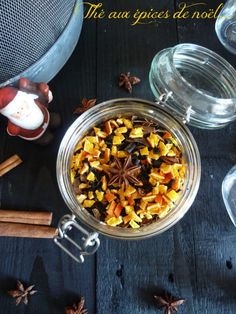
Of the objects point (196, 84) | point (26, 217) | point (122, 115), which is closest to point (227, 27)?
point (196, 84)

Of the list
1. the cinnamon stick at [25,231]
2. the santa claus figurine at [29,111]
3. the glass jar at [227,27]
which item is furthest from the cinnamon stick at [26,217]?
the glass jar at [227,27]

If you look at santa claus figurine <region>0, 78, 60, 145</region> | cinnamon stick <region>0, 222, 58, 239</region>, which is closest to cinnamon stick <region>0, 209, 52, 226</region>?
cinnamon stick <region>0, 222, 58, 239</region>

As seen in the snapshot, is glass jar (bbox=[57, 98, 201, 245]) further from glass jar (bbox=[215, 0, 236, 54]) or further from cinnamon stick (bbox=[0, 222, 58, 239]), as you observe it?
glass jar (bbox=[215, 0, 236, 54])

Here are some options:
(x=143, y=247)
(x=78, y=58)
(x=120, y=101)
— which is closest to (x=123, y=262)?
(x=143, y=247)

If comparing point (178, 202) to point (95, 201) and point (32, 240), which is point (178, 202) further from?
point (32, 240)

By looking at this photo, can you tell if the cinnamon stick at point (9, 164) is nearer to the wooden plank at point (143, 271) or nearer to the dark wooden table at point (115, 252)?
the dark wooden table at point (115, 252)

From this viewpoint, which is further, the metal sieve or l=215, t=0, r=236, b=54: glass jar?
l=215, t=0, r=236, b=54: glass jar
